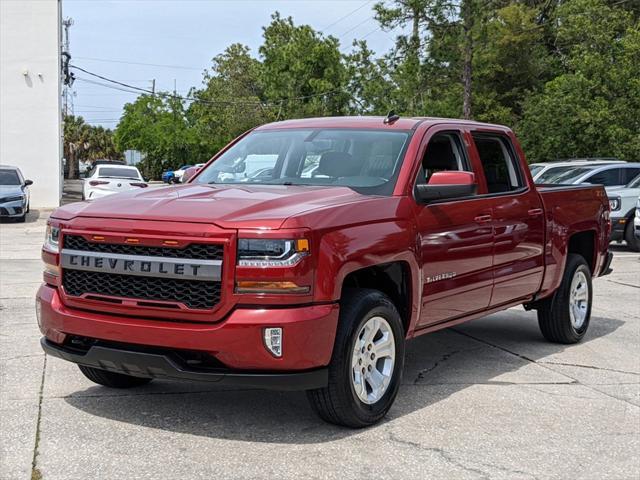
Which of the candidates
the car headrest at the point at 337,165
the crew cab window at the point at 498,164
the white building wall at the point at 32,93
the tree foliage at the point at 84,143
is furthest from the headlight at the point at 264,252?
the tree foliage at the point at 84,143

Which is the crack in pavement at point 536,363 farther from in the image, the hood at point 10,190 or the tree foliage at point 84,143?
the tree foliage at point 84,143

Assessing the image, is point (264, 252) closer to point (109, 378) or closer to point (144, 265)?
point (144, 265)

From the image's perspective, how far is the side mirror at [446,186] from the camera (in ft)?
18.8

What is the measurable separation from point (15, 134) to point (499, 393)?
29.3 m

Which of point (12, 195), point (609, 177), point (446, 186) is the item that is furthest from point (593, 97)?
point (446, 186)

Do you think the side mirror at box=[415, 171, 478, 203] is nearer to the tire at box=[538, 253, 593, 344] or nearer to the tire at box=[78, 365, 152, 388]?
the tire at box=[78, 365, 152, 388]

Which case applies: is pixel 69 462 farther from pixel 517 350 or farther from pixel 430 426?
pixel 517 350

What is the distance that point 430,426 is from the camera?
536 centimetres

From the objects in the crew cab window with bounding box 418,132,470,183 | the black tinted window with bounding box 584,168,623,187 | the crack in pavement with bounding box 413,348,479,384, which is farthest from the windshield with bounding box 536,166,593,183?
the crew cab window with bounding box 418,132,470,183

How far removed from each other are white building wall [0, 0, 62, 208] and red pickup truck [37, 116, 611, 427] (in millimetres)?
27460

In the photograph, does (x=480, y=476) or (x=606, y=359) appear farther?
(x=606, y=359)

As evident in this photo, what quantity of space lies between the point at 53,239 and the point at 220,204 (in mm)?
1142

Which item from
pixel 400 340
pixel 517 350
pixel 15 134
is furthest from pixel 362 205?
pixel 15 134

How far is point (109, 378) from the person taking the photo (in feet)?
19.5
